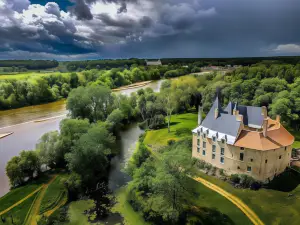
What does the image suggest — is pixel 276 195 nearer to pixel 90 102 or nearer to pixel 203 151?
pixel 203 151

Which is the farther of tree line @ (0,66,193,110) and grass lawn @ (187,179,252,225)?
tree line @ (0,66,193,110)

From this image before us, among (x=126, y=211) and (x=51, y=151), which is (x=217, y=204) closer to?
(x=126, y=211)

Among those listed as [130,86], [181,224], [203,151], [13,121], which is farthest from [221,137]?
[130,86]

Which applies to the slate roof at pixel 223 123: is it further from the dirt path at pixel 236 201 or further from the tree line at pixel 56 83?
the tree line at pixel 56 83

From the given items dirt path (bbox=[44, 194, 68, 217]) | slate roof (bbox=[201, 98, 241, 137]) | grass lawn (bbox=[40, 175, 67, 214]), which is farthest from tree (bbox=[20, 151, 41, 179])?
slate roof (bbox=[201, 98, 241, 137])

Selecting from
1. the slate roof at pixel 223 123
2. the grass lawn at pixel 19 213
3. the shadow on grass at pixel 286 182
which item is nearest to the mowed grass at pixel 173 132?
the slate roof at pixel 223 123

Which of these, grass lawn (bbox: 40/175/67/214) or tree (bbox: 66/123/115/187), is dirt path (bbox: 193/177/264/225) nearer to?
tree (bbox: 66/123/115/187)
